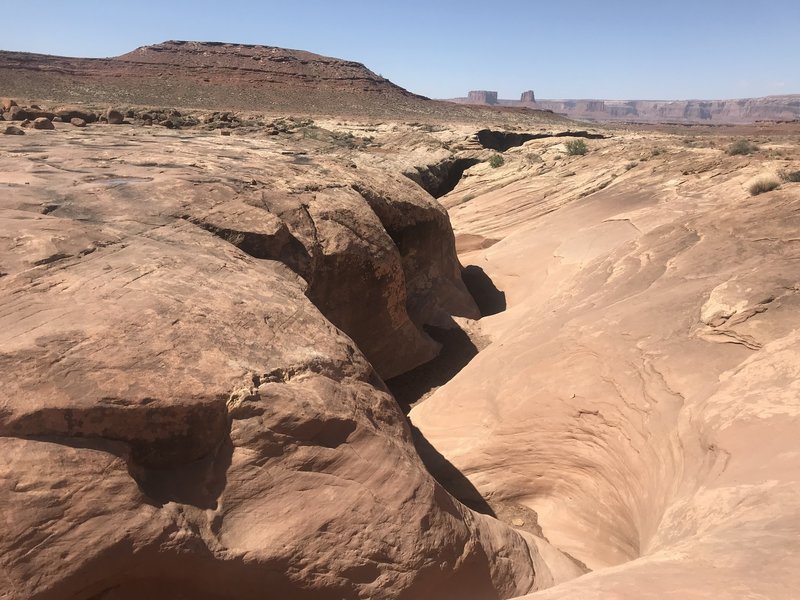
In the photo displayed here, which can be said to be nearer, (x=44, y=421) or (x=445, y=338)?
(x=44, y=421)

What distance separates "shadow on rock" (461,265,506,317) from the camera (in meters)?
8.77

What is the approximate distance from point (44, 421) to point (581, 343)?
448 cm

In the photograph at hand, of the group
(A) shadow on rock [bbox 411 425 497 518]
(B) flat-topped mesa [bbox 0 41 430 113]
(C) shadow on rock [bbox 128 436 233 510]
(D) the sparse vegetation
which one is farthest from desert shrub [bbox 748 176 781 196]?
(B) flat-topped mesa [bbox 0 41 430 113]

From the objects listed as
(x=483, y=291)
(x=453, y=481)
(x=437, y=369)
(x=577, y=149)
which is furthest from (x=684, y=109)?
(x=453, y=481)

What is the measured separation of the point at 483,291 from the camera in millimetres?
9188

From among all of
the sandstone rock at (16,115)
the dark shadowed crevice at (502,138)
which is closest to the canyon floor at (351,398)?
the sandstone rock at (16,115)

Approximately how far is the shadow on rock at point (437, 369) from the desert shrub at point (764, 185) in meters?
4.11

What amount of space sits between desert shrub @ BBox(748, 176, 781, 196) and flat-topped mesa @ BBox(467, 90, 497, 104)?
500 ft

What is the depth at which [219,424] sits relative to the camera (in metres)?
2.78

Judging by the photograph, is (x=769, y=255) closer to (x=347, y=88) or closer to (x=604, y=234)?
(x=604, y=234)

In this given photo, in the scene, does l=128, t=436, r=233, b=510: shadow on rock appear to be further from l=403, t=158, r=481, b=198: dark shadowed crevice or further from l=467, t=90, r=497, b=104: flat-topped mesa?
l=467, t=90, r=497, b=104: flat-topped mesa

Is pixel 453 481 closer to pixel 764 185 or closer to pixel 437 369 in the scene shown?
pixel 437 369

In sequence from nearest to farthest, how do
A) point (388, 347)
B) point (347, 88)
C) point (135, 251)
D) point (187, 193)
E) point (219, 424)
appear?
point (219, 424) → point (135, 251) → point (187, 193) → point (388, 347) → point (347, 88)

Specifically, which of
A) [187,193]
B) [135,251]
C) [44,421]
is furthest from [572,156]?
[44,421]
